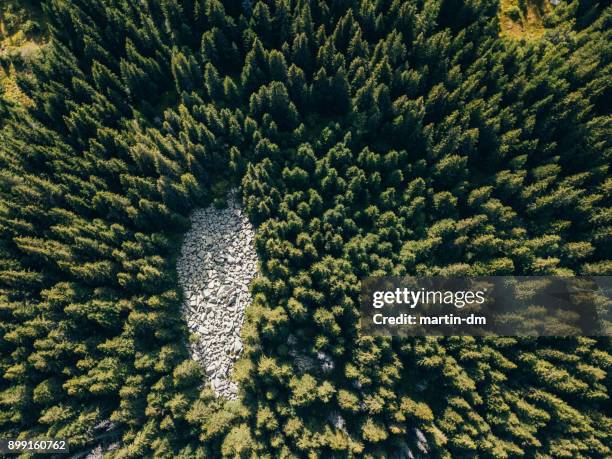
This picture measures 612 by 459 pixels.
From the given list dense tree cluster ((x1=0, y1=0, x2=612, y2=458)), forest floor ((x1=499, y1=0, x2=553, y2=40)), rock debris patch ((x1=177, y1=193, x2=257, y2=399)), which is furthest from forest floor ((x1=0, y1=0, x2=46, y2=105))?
forest floor ((x1=499, y1=0, x2=553, y2=40))

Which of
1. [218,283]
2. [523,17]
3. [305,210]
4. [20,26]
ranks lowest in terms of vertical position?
[218,283]

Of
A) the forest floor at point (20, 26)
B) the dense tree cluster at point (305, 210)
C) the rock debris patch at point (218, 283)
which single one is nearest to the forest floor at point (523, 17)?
the dense tree cluster at point (305, 210)

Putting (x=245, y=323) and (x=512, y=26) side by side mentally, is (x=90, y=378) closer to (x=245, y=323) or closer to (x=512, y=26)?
(x=245, y=323)

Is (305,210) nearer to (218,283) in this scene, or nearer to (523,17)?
(218,283)

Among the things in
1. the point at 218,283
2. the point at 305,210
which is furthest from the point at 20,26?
the point at 305,210

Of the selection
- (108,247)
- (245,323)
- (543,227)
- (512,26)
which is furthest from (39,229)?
(512,26)

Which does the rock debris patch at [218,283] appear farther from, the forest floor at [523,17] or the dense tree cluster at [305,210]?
the forest floor at [523,17]
